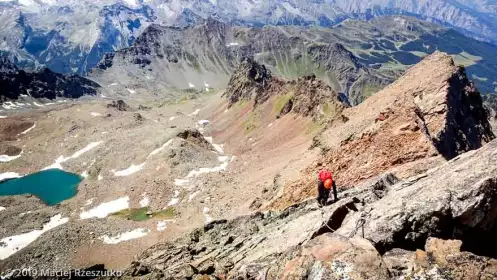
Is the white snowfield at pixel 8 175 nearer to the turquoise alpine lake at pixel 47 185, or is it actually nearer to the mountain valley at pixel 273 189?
the mountain valley at pixel 273 189

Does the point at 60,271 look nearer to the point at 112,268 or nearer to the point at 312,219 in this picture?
the point at 112,268

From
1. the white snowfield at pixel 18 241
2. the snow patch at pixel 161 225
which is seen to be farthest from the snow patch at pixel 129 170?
the snow patch at pixel 161 225

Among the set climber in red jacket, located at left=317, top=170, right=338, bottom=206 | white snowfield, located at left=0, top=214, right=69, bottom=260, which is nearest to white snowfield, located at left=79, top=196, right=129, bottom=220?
white snowfield, located at left=0, top=214, right=69, bottom=260

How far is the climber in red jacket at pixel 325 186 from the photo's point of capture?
2960cm

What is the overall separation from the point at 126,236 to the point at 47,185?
6751 cm

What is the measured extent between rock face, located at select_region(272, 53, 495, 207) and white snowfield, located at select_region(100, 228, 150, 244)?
33.4 meters

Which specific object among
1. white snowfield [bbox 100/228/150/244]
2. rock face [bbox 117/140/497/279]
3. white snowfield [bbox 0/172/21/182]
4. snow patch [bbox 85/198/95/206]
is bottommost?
white snowfield [bbox 0/172/21/182]

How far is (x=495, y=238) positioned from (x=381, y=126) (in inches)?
1028

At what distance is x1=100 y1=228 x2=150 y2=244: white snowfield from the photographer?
2841 inches

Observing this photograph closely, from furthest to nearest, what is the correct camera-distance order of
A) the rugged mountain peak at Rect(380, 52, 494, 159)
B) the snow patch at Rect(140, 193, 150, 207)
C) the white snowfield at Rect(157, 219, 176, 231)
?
the snow patch at Rect(140, 193, 150, 207), the white snowfield at Rect(157, 219, 176, 231), the rugged mountain peak at Rect(380, 52, 494, 159)

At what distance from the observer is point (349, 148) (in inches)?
1817

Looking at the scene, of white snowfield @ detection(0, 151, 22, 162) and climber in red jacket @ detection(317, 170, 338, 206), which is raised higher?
climber in red jacket @ detection(317, 170, 338, 206)

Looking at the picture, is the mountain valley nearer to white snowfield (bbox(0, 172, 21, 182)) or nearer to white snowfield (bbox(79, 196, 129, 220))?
white snowfield (bbox(79, 196, 129, 220))

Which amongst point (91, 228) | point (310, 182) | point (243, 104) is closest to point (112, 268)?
point (91, 228)
